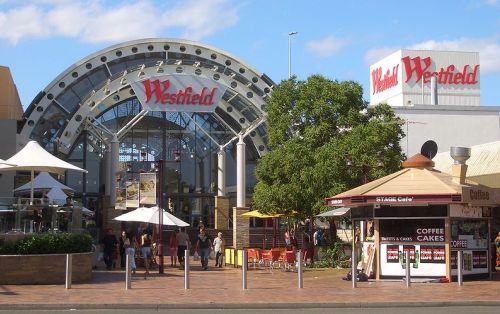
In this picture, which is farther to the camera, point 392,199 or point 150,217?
point 150,217

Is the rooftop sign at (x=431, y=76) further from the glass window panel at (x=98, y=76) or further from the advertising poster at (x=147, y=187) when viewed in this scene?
the advertising poster at (x=147, y=187)

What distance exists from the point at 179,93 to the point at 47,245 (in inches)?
887

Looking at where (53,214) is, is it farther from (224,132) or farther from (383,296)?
(224,132)

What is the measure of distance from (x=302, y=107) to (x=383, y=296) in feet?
50.7

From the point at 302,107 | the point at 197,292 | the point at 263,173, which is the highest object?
the point at 302,107

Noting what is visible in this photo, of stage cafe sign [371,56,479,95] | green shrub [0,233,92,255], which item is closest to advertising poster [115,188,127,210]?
green shrub [0,233,92,255]

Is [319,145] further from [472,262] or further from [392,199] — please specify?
[472,262]

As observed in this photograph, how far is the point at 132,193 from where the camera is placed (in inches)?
1107

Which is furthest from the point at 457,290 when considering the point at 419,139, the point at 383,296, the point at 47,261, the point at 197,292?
the point at 419,139

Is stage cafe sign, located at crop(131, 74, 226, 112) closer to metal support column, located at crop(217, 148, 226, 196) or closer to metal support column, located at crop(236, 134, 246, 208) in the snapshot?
metal support column, located at crop(236, 134, 246, 208)

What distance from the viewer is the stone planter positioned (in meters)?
22.3

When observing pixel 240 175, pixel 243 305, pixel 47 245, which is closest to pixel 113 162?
pixel 240 175

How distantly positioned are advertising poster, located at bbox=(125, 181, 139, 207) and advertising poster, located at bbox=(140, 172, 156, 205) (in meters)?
0.37

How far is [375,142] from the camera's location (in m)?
31.6
